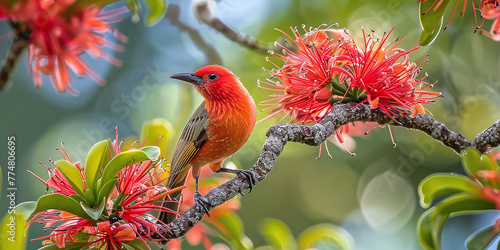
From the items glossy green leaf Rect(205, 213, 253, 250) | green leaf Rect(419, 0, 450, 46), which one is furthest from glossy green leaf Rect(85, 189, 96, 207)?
green leaf Rect(419, 0, 450, 46)

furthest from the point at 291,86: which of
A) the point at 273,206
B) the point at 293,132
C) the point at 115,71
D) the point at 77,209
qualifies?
the point at 115,71

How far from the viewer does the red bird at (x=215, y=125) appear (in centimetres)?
202

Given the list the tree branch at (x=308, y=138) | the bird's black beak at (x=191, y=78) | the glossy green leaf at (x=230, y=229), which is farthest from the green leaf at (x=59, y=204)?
the bird's black beak at (x=191, y=78)

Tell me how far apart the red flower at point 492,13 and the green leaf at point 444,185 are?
1.16 feet

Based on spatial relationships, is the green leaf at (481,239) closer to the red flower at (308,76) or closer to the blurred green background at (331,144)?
the red flower at (308,76)

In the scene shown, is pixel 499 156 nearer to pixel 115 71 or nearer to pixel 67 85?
pixel 67 85

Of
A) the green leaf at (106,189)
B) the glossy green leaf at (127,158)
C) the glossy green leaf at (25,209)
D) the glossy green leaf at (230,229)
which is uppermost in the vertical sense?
the glossy green leaf at (127,158)

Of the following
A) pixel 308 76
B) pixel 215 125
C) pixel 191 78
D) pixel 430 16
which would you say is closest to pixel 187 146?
pixel 215 125

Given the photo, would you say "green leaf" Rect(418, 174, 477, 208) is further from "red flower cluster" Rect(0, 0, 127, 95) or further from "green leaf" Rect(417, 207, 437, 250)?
"red flower cluster" Rect(0, 0, 127, 95)

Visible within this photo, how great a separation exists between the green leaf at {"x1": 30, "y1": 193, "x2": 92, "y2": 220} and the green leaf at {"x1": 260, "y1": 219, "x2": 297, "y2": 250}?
809 millimetres

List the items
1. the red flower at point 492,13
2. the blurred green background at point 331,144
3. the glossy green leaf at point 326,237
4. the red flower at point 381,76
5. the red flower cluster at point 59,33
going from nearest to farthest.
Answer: the red flower cluster at point 59,33, the red flower at point 492,13, the red flower at point 381,76, the glossy green leaf at point 326,237, the blurred green background at point 331,144

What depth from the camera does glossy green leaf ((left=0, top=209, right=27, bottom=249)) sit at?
1349mm

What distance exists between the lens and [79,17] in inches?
45.5

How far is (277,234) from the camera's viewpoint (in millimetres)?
2037
